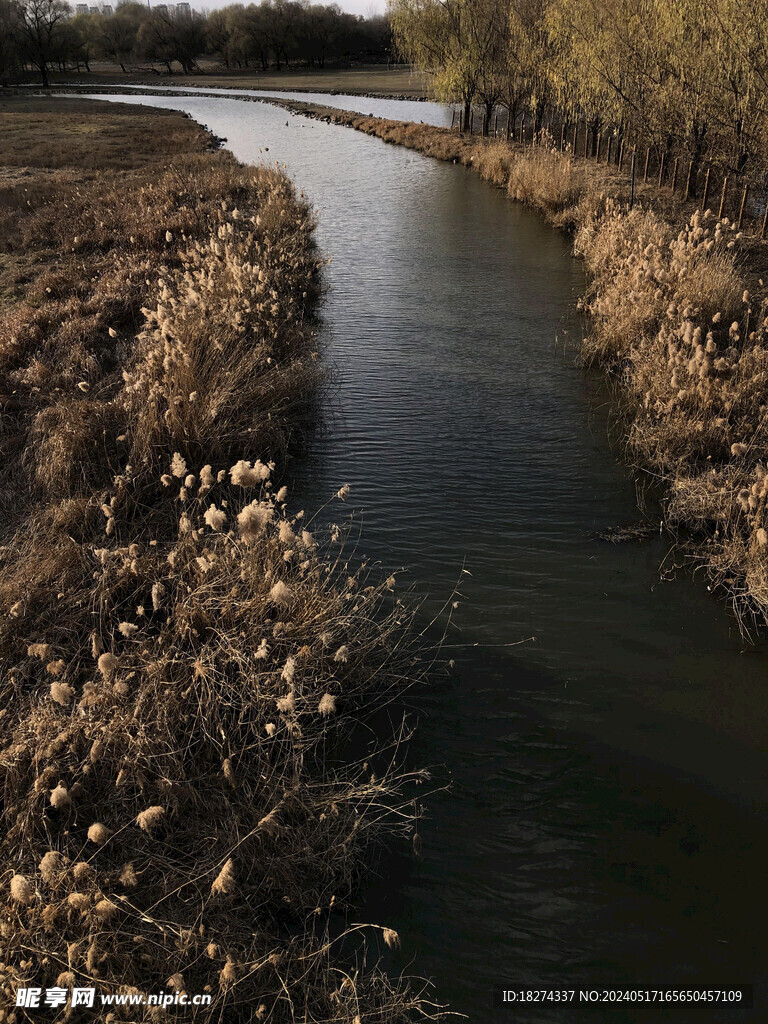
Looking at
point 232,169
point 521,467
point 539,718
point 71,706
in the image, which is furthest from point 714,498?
point 232,169

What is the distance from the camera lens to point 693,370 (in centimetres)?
712

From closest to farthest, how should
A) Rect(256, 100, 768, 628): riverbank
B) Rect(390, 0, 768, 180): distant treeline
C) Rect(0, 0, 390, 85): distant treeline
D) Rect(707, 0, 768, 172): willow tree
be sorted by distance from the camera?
Rect(256, 100, 768, 628): riverbank
Rect(707, 0, 768, 172): willow tree
Rect(390, 0, 768, 180): distant treeline
Rect(0, 0, 390, 85): distant treeline

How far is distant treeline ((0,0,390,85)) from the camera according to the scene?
96.8 m

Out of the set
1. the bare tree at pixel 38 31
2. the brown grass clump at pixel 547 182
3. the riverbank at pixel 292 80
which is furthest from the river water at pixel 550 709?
the bare tree at pixel 38 31

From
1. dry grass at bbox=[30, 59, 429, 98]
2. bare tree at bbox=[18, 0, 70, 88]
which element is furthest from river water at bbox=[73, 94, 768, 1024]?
bare tree at bbox=[18, 0, 70, 88]

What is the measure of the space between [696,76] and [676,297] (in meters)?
8.76

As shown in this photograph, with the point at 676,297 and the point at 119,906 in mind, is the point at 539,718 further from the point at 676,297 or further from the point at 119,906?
the point at 676,297

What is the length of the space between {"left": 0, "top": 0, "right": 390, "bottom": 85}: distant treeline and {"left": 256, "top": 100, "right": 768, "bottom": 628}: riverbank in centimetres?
10079

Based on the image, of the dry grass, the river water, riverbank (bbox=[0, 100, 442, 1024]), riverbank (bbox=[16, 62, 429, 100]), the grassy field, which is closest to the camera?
riverbank (bbox=[0, 100, 442, 1024])

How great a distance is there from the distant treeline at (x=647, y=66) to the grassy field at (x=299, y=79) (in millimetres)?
34899

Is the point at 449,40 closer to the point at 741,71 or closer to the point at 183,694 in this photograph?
the point at 741,71

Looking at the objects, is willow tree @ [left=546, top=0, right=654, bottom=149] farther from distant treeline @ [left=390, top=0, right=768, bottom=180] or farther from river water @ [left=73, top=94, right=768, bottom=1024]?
river water @ [left=73, top=94, right=768, bottom=1024]

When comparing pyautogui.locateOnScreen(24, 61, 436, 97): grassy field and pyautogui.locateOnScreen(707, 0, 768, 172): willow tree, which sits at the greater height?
pyautogui.locateOnScreen(24, 61, 436, 97): grassy field

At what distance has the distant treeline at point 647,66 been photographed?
13617mm
